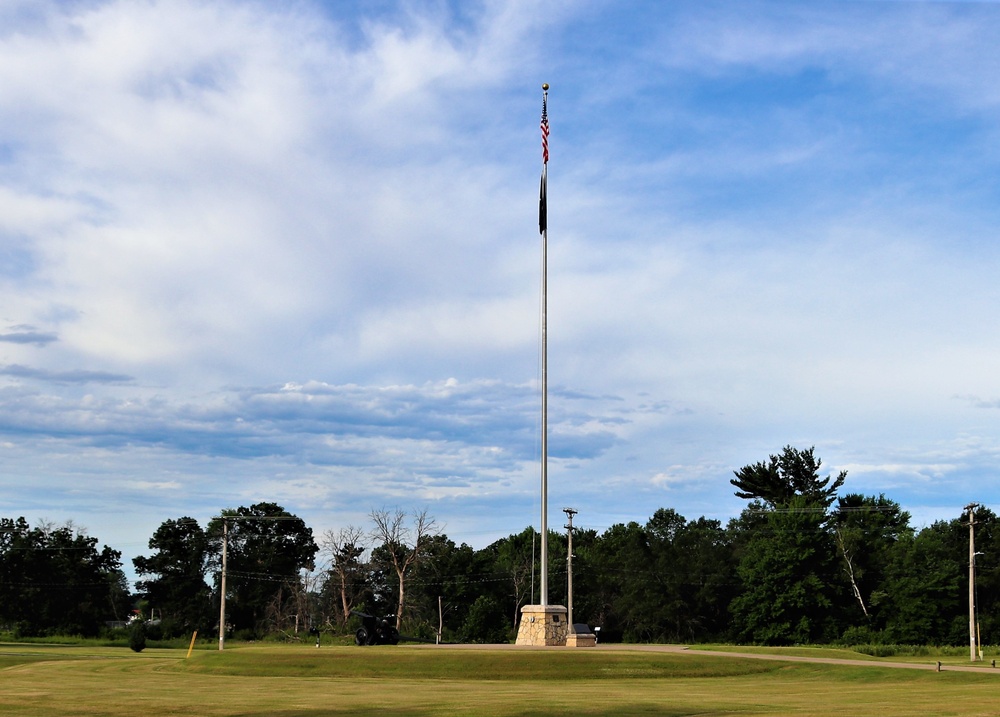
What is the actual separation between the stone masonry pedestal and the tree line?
3492cm

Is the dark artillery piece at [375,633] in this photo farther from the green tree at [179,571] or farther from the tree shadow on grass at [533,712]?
the green tree at [179,571]

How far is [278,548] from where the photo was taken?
4392 inches

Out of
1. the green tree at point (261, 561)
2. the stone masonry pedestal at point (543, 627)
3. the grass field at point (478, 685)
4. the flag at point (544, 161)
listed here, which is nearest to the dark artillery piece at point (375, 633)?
the grass field at point (478, 685)

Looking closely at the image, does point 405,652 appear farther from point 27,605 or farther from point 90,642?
point 27,605

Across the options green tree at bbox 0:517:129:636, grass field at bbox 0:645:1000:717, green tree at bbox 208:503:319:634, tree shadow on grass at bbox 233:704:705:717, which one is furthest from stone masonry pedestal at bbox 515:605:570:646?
green tree at bbox 0:517:129:636

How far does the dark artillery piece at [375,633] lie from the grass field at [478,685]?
434 centimetres

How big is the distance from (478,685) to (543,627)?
47.2ft

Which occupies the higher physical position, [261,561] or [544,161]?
[544,161]

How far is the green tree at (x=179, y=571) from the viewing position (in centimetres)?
10506

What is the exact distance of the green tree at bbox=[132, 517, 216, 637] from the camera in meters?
105

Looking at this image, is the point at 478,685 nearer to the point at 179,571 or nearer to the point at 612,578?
the point at 612,578

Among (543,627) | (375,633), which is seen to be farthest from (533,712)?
(375,633)

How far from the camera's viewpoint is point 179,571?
108 meters

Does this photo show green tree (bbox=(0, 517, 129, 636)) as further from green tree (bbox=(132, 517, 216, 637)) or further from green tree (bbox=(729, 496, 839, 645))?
green tree (bbox=(729, 496, 839, 645))
